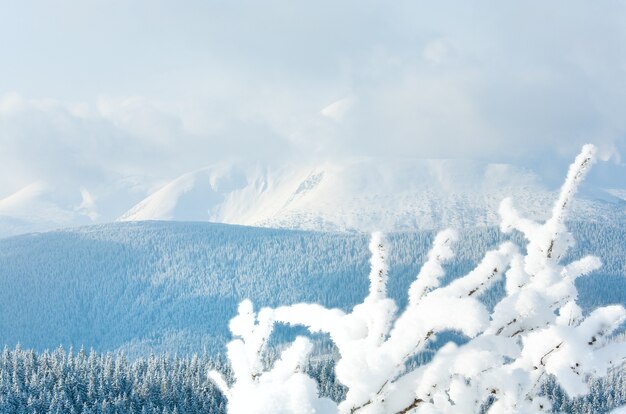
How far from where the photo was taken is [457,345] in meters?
2.99

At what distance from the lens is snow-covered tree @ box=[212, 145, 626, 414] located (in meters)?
2.51

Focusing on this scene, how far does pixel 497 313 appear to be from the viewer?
291 centimetres

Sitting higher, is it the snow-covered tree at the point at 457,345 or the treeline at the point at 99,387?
the treeline at the point at 99,387

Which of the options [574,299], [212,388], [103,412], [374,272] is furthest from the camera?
[212,388]

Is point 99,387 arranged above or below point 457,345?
above

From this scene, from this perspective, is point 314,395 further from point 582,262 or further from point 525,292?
point 582,262

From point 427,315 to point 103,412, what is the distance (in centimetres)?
8043

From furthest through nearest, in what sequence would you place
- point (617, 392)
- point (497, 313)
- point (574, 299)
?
point (617, 392)
point (574, 299)
point (497, 313)

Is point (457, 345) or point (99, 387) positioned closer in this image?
point (457, 345)

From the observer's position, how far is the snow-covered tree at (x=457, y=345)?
2.51 metres

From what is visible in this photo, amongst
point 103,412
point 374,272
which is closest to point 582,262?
point 374,272

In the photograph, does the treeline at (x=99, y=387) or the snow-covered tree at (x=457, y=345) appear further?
the treeline at (x=99, y=387)

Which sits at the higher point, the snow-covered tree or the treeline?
the treeline

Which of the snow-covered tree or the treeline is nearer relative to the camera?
the snow-covered tree
